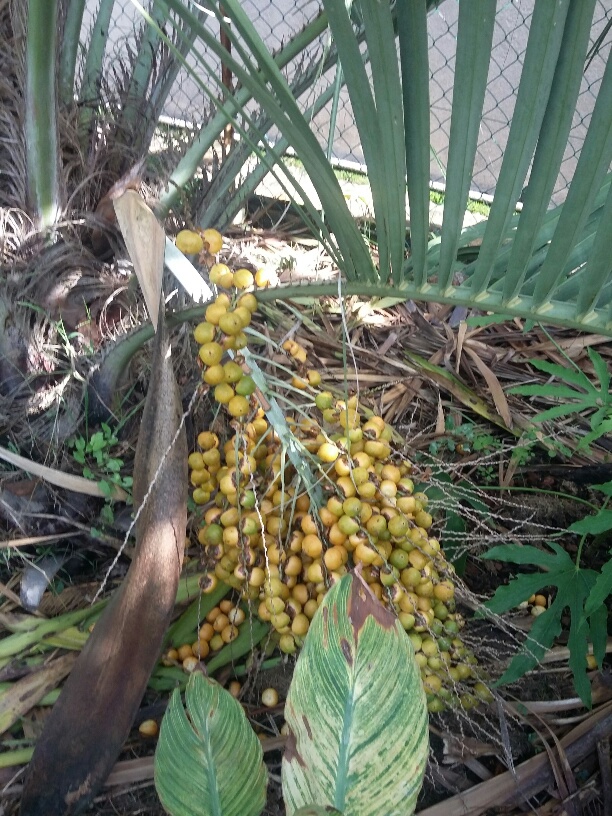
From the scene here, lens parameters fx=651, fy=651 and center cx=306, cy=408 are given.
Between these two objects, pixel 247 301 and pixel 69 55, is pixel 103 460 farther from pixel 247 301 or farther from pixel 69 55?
pixel 69 55

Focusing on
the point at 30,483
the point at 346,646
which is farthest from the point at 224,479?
the point at 30,483

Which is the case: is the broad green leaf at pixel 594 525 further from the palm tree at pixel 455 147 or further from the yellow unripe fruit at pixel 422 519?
the palm tree at pixel 455 147

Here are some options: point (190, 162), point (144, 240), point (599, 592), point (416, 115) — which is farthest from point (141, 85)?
point (599, 592)

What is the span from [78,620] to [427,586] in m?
0.59

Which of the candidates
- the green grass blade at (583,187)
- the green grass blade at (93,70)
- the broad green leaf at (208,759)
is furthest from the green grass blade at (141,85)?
the broad green leaf at (208,759)

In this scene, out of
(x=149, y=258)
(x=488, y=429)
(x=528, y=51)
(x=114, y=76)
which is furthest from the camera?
(x=488, y=429)

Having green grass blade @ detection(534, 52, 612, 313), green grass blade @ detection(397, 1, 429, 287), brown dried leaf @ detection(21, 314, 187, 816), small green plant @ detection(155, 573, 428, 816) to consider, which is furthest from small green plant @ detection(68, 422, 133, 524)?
green grass blade @ detection(534, 52, 612, 313)

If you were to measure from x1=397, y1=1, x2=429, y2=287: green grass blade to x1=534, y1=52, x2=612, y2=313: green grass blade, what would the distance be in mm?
127

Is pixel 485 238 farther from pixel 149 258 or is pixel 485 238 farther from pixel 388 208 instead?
pixel 149 258

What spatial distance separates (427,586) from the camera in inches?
32.5

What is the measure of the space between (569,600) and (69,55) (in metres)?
1.24

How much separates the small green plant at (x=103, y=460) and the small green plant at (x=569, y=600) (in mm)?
620

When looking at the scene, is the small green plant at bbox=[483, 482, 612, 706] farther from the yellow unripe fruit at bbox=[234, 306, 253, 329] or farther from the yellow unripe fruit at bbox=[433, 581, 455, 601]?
the yellow unripe fruit at bbox=[234, 306, 253, 329]

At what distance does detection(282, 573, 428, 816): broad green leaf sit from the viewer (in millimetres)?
641
